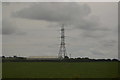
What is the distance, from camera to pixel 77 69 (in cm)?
2181

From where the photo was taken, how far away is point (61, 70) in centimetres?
2172

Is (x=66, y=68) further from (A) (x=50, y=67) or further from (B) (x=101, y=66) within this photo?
(B) (x=101, y=66)

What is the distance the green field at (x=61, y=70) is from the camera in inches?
850

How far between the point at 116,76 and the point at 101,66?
1.35 meters

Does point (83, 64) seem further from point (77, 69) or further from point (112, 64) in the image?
point (112, 64)

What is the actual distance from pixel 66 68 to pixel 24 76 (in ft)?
10.8

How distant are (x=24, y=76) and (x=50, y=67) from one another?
2.11m

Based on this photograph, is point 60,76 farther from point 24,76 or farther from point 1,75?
point 1,75

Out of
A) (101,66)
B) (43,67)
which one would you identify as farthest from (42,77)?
(101,66)

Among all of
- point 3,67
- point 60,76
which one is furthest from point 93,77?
point 3,67

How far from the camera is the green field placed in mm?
21594

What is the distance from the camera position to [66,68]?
21828mm

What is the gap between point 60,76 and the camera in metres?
21.5

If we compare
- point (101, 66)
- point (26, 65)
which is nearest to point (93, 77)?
point (101, 66)
